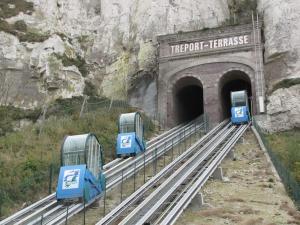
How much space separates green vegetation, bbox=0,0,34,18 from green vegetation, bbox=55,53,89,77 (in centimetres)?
554

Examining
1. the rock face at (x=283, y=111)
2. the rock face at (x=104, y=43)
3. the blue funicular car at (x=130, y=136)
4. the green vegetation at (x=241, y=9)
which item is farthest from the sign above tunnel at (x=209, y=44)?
the blue funicular car at (x=130, y=136)

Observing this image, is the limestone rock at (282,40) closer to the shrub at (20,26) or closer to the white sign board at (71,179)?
the shrub at (20,26)

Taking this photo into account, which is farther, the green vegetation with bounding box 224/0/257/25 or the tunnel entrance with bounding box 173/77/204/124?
the green vegetation with bounding box 224/0/257/25

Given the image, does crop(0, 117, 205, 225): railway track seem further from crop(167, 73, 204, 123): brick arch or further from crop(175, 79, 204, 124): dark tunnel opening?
crop(175, 79, 204, 124): dark tunnel opening

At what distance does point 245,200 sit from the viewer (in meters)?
16.9

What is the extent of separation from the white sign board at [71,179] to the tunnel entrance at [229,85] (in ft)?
72.2

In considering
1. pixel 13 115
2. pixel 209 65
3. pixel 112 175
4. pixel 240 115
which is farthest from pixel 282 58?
pixel 112 175

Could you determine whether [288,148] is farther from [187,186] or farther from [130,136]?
[187,186]

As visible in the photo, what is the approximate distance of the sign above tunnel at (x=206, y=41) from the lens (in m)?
36.2

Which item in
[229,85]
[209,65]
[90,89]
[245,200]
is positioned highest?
[209,65]

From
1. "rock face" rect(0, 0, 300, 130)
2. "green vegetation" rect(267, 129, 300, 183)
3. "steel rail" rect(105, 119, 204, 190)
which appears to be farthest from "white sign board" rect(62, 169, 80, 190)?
"rock face" rect(0, 0, 300, 130)

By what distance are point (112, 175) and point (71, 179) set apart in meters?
4.21

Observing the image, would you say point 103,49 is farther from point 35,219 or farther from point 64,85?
point 35,219

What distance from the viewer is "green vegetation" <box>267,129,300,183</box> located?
74.6ft
